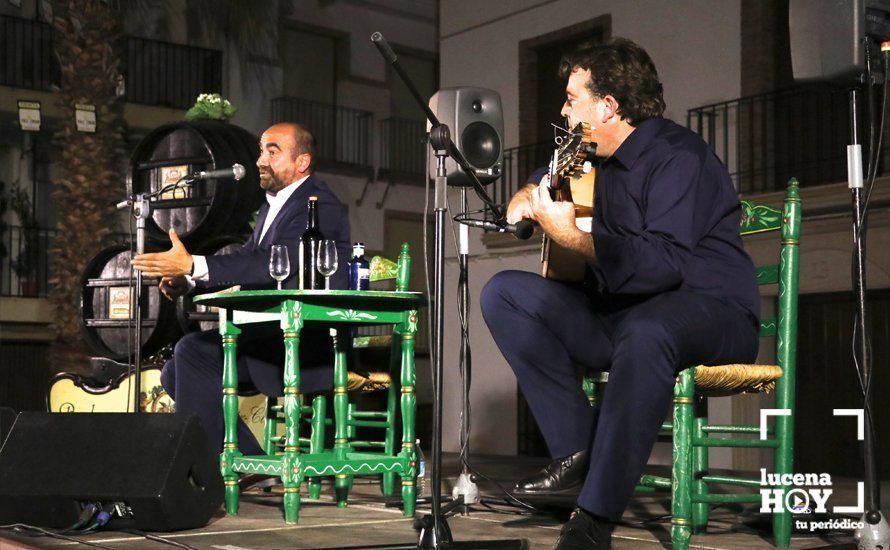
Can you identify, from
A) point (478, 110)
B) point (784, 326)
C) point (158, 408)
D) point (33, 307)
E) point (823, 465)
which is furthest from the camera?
point (33, 307)

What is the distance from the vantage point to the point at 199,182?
6742 mm

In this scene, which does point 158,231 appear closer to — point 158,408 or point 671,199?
point 158,408

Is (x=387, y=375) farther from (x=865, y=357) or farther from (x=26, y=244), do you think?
(x=26, y=244)

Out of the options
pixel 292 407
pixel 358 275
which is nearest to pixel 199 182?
pixel 358 275

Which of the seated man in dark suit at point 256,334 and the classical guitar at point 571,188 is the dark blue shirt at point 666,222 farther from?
the seated man in dark suit at point 256,334

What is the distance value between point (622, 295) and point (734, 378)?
14.4 inches

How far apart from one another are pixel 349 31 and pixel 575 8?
5968 millimetres

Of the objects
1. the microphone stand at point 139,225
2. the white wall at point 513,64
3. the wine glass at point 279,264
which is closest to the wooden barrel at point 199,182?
the microphone stand at point 139,225

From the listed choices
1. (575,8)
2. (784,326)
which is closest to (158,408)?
(784,326)

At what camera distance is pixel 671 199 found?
289 centimetres

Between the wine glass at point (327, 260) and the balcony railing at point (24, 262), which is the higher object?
the balcony railing at point (24, 262)

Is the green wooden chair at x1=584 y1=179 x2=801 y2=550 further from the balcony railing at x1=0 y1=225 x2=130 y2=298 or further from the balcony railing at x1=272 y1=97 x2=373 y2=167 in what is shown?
the balcony railing at x1=272 y1=97 x2=373 y2=167

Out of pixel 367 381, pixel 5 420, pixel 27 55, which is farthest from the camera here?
pixel 27 55

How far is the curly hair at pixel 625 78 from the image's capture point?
317 cm
